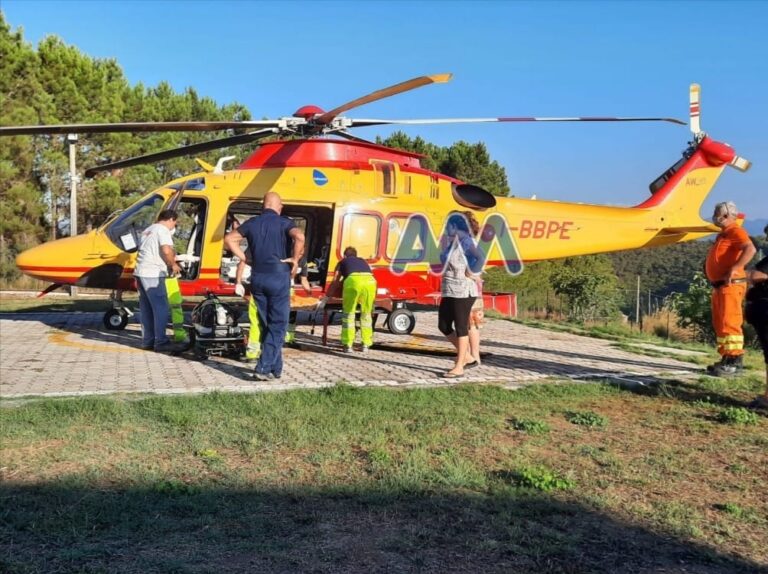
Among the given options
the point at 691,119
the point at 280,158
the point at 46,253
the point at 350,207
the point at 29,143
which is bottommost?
the point at 46,253

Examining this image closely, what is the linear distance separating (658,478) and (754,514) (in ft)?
1.96

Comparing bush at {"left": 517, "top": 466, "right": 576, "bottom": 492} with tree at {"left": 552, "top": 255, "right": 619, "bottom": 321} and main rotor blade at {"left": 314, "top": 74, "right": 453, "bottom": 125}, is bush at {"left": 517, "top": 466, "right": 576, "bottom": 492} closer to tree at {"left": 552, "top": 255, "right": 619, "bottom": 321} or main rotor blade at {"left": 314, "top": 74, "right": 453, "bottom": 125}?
main rotor blade at {"left": 314, "top": 74, "right": 453, "bottom": 125}

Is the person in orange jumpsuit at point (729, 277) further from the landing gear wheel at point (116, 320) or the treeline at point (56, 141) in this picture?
the treeline at point (56, 141)

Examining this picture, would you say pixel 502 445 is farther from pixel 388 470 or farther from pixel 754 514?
pixel 754 514

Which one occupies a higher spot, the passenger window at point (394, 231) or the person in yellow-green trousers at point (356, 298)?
the passenger window at point (394, 231)

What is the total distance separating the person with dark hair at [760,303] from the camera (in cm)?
560

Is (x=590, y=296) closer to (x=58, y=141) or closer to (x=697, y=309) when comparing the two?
(x=697, y=309)

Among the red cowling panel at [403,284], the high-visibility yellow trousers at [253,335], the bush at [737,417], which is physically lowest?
the bush at [737,417]

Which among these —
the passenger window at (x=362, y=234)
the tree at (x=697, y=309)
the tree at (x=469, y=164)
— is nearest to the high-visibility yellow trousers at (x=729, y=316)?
the passenger window at (x=362, y=234)

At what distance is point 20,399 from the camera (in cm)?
559

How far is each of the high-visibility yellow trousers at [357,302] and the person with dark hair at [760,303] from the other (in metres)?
4.75

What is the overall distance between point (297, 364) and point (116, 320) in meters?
4.55

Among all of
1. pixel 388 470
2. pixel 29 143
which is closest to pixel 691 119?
pixel 388 470

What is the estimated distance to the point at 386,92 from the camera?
6.92m
